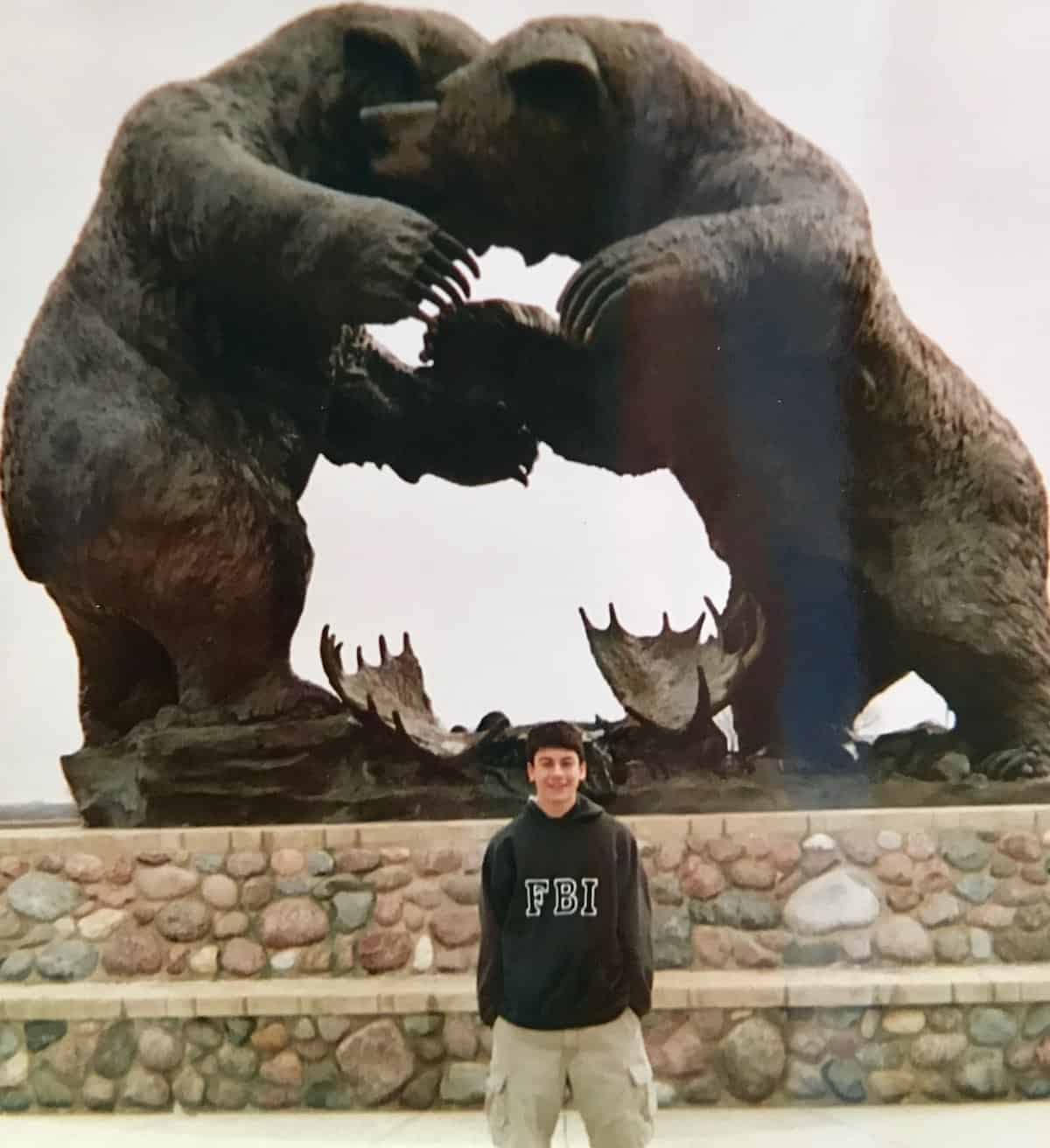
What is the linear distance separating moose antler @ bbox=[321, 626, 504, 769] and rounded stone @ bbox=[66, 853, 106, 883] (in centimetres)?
67

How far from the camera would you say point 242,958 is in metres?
2.79

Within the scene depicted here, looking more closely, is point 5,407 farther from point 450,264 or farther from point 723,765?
point 723,765

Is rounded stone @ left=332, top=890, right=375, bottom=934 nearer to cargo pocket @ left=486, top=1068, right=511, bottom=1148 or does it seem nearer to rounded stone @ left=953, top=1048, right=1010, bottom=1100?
cargo pocket @ left=486, top=1068, right=511, bottom=1148

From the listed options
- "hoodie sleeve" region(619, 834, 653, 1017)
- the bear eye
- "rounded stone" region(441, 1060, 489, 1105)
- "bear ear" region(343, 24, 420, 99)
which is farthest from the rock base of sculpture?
"bear ear" region(343, 24, 420, 99)

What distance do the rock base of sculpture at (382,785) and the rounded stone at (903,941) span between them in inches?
11.3

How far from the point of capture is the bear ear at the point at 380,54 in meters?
3.37

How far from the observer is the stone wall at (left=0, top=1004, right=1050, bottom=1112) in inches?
103

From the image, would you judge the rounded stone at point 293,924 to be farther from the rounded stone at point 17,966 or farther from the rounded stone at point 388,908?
the rounded stone at point 17,966

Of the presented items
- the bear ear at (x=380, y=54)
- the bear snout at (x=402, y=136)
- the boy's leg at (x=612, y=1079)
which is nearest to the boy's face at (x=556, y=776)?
the boy's leg at (x=612, y=1079)

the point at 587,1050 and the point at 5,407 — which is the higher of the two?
the point at 5,407

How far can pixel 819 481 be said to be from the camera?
10.5ft

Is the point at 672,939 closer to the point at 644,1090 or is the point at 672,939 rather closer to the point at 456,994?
the point at 456,994

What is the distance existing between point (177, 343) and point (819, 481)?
1680 millimetres

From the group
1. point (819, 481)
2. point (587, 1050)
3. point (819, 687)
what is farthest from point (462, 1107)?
point (819, 481)
